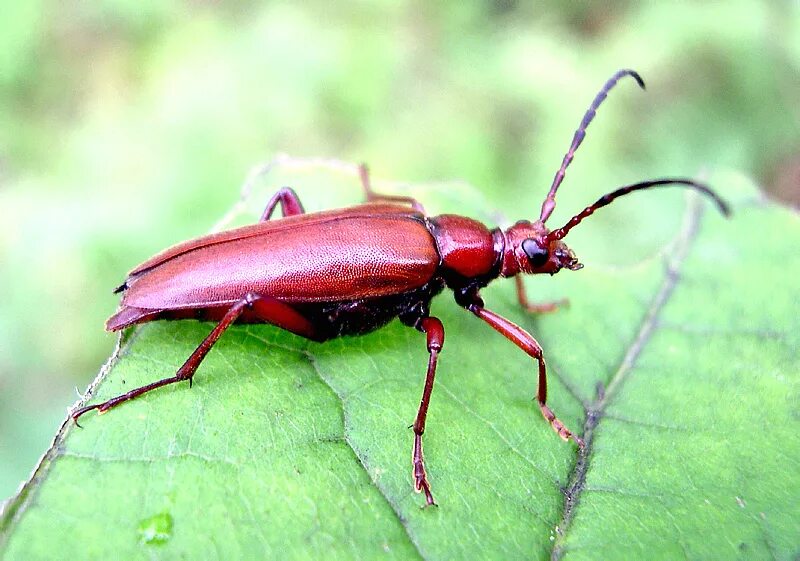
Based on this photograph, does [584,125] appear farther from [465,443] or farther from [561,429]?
[465,443]

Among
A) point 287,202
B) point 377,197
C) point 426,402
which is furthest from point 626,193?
point 287,202

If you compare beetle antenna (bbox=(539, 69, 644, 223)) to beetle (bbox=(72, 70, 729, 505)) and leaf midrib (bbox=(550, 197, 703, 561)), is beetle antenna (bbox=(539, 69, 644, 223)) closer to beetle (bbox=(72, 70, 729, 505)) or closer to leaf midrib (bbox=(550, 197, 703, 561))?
beetle (bbox=(72, 70, 729, 505))

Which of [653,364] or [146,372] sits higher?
[146,372]

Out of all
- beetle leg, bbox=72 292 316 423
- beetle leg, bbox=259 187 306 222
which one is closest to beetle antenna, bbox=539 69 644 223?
beetle leg, bbox=259 187 306 222

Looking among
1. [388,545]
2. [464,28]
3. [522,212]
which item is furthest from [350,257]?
[464,28]

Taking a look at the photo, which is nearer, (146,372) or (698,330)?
(146,372)

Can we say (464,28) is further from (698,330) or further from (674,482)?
(674,482)

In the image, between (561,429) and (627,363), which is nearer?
(561,429)

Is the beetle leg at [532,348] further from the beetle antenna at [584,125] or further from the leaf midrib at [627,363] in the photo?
the beetle antenna at [584,125]
